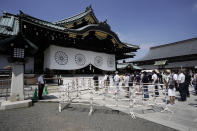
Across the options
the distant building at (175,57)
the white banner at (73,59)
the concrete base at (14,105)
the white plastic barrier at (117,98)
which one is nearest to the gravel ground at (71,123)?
the white plastic barrier at (117,98)

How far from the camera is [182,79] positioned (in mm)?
6941

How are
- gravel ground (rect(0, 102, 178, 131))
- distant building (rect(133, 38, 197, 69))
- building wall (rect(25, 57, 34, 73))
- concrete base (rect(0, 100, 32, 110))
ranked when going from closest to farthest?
1. gravel ground (rect(0, 102, 178, 131))
2. concrete base (rect(0, 100, 32, 110))
3. building wall (rect(25, 57, 34, 73))
4. distant building (rect(133, 38, 197, 69))

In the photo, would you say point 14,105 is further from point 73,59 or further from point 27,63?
point 27,63

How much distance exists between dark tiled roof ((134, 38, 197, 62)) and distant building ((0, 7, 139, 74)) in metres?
21.5

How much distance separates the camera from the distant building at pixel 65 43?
8.70 metres

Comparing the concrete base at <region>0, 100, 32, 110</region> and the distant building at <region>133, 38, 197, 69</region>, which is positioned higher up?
the distant building at <region>133, 38, 197, 69</region>

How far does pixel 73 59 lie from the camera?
37.2ft

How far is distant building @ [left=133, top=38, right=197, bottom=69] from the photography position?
24547 mm

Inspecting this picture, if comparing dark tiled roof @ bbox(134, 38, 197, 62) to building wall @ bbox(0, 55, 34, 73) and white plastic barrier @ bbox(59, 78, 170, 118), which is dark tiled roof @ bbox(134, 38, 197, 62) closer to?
white plastic barrier @ bbox(59, 78, 170, 118)

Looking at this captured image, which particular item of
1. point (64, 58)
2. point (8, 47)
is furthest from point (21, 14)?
point (64, 58)

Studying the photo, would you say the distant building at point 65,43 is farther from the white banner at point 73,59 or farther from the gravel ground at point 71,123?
the gravel ground at point 71,123

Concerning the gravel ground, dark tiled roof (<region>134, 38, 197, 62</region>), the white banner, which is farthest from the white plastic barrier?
dark tiled roof (<region>134, 38, 197, 62</region>)

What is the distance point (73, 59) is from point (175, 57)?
28.1 metres

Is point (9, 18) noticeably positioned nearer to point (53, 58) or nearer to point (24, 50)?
point (53, 58)
